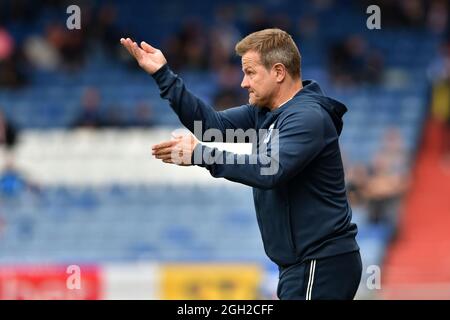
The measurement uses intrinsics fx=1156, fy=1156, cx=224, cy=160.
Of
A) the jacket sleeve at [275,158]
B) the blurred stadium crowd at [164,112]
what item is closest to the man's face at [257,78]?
the jacket sleeve at [275,158]

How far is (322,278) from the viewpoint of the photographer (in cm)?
575

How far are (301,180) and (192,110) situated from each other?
2.37 ft

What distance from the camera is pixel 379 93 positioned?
56.5ft

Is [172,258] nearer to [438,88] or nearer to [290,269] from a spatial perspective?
[438,88]

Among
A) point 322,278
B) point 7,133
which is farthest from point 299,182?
point 7,133

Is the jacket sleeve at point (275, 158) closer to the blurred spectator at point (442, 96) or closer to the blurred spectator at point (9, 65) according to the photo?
the blurred spectator at point (442, 96)

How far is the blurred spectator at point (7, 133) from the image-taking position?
16.2 metres

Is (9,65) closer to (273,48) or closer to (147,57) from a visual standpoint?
(147,57)

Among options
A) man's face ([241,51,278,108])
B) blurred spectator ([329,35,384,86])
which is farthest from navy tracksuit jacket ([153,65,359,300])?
blurred spectator ([329,35,384,86])

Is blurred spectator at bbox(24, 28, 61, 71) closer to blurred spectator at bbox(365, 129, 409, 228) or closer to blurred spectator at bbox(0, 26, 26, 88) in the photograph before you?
blurred spectator at bbox(0, 26, 26, 88)

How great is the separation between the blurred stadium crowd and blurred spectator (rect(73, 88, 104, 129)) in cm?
4

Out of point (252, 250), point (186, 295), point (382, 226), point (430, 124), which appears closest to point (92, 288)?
point (186, 295)

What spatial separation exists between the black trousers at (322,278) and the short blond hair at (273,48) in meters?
0.98

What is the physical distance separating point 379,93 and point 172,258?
4664mm
